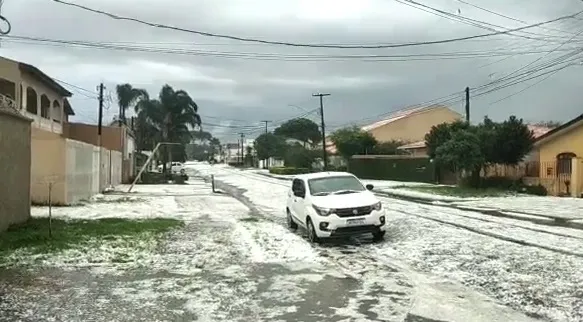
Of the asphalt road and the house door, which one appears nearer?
the asphalt road

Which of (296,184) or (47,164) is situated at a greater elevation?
(47,164)

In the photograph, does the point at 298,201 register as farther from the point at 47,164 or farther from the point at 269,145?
the point at 269,145

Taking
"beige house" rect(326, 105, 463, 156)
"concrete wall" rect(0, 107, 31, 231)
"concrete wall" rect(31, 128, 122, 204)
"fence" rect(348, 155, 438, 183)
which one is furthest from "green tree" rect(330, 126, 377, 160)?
"concrete wall" rect(0, 107, 31, 231)

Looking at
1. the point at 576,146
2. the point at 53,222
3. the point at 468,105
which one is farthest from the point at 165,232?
the point at 468,105

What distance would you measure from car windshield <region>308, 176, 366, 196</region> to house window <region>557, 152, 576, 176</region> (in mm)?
24411

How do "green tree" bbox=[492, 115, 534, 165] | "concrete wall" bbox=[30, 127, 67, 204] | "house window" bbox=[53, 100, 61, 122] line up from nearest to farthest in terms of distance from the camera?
"concrete wall" bbox=[30, 127, 67, 204], "green tree" bbox=[492, 115, 534, 165], "house window" bbox=[53, 100, 61, 122]

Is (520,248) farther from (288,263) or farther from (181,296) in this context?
(181,296)

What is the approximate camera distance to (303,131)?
119 metres

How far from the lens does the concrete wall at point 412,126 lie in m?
90.8

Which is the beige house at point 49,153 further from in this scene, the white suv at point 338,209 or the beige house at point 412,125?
the beige house at point 412,125

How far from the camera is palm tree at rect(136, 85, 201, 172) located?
3388 inches

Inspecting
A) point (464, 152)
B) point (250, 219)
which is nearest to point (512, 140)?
point (464, 152)

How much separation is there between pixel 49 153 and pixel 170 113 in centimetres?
6216

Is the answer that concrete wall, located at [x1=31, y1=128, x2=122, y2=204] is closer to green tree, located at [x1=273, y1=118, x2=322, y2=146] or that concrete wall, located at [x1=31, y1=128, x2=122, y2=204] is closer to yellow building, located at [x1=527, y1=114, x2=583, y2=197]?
yellow building, located at [x1=527, y1=114, x2=583, y2=197]
